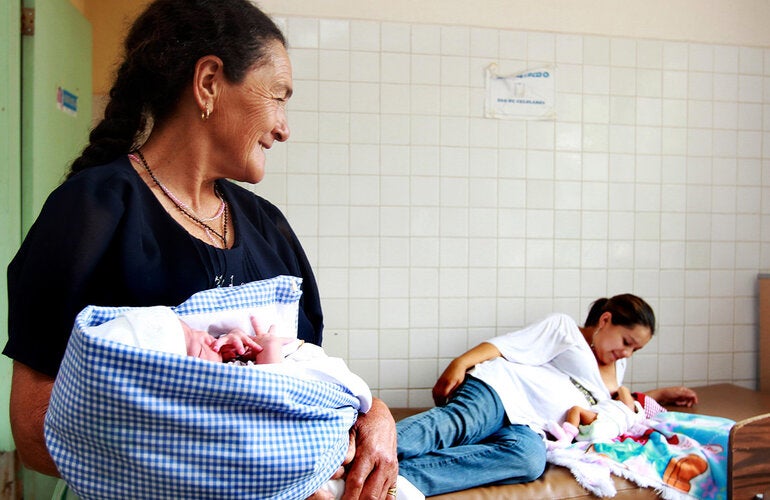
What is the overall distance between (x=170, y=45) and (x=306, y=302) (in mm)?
524

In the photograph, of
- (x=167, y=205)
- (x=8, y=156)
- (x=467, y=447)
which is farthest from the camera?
(x=467, y=447)

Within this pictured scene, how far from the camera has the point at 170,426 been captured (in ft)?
2.42

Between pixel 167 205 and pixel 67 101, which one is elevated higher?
pixel 67 101

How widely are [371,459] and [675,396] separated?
240cm

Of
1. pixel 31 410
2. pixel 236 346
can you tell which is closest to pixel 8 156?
pixel 31 410

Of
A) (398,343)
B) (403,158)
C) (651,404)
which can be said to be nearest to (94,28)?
(403,158)

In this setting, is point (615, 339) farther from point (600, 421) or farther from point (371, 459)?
point (371, 459)

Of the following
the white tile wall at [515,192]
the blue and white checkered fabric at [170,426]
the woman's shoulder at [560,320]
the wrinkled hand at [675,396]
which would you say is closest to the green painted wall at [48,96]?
the white tile wall at [515,192]

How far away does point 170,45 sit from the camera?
1059 mm

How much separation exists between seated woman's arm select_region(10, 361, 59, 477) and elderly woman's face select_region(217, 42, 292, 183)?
448 mm

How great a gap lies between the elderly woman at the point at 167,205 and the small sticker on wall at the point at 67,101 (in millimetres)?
1637

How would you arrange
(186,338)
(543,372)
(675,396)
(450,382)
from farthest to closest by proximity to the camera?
1. (675,396)
2. (543,372)
3. (450,382)
4. (186,338)

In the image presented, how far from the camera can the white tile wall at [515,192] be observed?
2.91 meters

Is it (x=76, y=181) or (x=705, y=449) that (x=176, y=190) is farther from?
(x=705, y=449)
